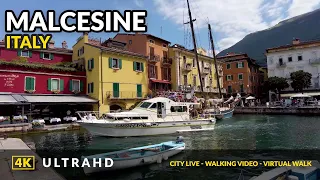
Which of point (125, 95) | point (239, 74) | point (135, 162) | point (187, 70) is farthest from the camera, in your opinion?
point (239, 74)

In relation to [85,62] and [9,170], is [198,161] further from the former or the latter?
[85,62]

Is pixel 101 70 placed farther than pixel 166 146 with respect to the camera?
Yes

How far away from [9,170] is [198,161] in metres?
7.89

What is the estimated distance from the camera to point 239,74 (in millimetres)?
55844

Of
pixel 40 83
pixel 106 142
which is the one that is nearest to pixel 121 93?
pixel 40 83

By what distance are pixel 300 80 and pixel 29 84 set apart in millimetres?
49647

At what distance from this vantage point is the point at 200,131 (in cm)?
2166

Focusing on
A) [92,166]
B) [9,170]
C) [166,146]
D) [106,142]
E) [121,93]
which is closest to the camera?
[9,170]

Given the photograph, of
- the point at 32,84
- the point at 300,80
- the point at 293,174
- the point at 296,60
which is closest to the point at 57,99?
the point at 32,84

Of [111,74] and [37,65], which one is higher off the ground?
[37,65]

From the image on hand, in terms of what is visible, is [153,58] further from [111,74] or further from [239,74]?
[239,74]

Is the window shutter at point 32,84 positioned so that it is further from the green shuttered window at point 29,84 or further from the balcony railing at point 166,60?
the balcony railing at point 166,60

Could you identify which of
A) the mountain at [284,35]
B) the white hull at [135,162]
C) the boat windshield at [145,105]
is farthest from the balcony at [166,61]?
the mountain at [284,35]

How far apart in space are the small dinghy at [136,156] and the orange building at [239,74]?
1841 inches
